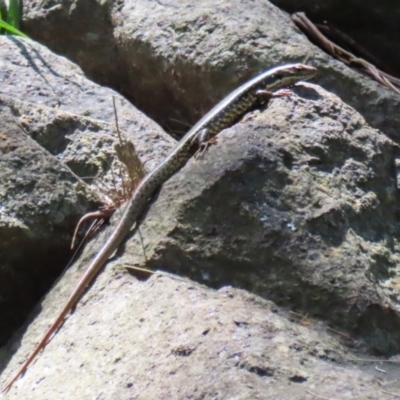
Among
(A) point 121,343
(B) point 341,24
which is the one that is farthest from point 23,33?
(A) point 121,343

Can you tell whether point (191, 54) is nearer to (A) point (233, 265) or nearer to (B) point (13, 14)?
(B) point (13, 14)

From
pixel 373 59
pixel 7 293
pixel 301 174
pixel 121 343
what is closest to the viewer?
pixel 121 343

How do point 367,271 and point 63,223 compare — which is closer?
point 367,271

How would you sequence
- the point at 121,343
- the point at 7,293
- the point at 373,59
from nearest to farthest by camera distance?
the point at 121,343, the point at 7,293, the point at 373,59

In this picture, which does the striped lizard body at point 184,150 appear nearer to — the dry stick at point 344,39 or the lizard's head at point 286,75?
the lizard's head at point 286,75

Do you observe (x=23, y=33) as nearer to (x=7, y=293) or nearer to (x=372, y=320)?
(x=7, y=293)

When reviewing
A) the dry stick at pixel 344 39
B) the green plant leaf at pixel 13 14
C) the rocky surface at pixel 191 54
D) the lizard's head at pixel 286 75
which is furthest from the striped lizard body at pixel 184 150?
the green plant leaf at pixel 13 14

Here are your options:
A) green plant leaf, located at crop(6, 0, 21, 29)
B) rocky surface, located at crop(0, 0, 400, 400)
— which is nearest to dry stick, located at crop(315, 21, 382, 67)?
rocky surface, located at crop(0, 0, 400, 400)

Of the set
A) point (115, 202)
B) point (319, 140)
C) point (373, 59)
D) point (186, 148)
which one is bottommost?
point (115, 202)
